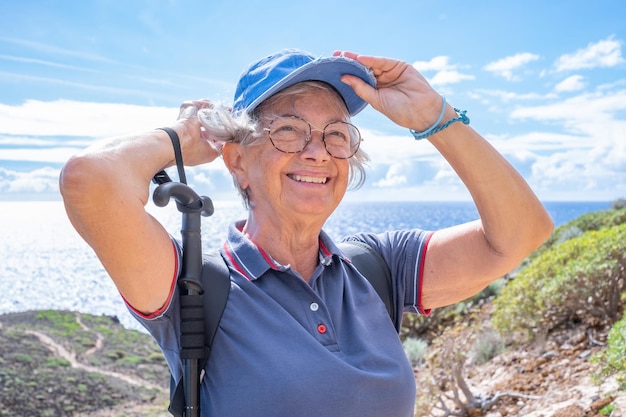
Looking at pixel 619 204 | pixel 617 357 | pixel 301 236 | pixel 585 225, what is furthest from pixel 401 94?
pixel 619 204

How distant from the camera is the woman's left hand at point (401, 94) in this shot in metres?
2.12

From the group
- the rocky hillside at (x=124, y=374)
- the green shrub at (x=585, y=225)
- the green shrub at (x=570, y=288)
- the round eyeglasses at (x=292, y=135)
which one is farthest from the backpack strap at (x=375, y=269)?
the green shrub at (x=585, y=225)

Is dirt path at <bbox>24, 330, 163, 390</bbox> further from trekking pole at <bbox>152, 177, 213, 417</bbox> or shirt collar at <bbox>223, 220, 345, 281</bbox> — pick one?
trekking pole at <bbox>152, 177, 213, 417</bbox>

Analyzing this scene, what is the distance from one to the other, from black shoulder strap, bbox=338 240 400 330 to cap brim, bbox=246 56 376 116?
1.79ft

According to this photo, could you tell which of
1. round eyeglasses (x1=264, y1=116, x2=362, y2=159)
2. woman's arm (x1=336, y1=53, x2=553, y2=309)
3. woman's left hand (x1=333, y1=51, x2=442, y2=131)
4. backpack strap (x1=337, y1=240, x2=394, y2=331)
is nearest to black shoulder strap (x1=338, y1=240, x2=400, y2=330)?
backpack strap (x1=337, y1=240, x2=394, y2=331)

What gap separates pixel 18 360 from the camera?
57.6ft

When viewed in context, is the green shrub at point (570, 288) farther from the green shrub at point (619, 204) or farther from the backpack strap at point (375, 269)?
the green shrub at point (619, 204)

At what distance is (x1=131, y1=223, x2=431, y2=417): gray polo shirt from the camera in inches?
67.0

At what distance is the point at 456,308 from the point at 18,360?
1334 centimetres

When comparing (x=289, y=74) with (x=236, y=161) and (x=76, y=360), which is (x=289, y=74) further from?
(x=76, y=360)

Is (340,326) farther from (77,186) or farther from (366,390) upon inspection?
(77,186)

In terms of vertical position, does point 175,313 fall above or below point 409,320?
above

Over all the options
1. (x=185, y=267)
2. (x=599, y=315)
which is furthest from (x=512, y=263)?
(x=599, y=315)

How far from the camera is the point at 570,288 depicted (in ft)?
21.5
